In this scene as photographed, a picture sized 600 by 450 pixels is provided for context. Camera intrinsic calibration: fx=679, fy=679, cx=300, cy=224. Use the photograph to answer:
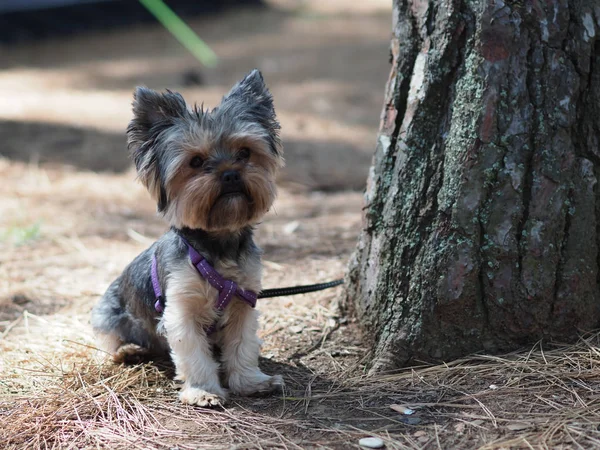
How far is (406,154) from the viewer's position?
4.05 metres

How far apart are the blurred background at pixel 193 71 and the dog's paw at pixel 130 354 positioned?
4.42 metres

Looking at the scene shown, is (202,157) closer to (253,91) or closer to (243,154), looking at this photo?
(243,154)

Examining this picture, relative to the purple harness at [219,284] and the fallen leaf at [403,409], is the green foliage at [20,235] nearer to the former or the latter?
the purple harness at [219,284]

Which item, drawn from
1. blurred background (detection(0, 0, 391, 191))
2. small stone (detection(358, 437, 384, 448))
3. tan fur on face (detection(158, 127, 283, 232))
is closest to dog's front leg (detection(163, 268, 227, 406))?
tan fur on face (detection(158, 127, 283, 232))

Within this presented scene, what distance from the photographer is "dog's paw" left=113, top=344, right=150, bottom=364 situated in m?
4.57

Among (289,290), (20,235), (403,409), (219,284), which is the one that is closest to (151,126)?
(219,284)

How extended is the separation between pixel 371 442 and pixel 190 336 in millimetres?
1293

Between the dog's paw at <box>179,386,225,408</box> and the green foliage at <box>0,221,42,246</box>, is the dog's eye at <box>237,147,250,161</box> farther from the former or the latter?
the green foliage at <box>0,221,42,246</box>

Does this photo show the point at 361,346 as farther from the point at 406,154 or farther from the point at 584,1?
the point at 584,1

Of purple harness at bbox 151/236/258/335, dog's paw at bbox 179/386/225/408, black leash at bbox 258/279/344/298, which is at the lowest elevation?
dog's paw at bbox 179/386/225/408

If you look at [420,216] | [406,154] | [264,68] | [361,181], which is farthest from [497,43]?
[264,68]

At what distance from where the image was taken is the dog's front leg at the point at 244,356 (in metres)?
4.13

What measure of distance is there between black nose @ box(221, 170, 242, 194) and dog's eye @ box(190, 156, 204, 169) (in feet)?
0.49

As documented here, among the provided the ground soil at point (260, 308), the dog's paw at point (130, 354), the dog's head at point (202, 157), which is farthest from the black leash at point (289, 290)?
the dog's paw at point (130, 354)
